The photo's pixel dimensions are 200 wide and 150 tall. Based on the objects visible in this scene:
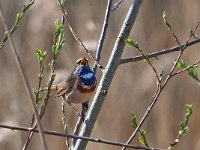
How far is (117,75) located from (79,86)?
124 cm

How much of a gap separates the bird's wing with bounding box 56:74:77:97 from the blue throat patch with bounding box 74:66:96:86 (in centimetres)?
3

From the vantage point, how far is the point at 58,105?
3.40 meters

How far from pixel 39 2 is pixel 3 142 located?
2.86ft

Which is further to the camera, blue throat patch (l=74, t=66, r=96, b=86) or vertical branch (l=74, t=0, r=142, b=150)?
blue throat patch (l=74, t=66, r=96, b=86)

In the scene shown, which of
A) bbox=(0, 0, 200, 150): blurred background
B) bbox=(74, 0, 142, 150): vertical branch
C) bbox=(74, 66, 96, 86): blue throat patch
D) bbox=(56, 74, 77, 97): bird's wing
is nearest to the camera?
bbox=(74, 0, 142, 150): vertical branch

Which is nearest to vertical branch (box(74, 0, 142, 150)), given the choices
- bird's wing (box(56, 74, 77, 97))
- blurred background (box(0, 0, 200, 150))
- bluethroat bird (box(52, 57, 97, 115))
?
bluethroat bird (box(52, 57, 97, 115))

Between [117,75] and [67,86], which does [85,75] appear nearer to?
[67,86]

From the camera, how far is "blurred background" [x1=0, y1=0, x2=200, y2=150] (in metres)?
3.29

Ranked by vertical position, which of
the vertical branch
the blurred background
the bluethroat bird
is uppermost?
the blurred background

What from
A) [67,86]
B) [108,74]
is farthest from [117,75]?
[108,74]

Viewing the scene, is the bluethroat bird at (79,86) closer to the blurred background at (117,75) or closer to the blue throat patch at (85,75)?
the blue throat patch at (85,75)

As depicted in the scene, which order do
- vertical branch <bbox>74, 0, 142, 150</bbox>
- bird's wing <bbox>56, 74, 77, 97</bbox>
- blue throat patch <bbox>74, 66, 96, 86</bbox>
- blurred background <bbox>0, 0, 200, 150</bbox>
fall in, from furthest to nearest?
blurred background <bbox>0, 0, 200, 150</bbox>, bird's wing <bbox>56, 74, 77, 97</bbox>, blue throat patch <bbox>74, 66, 96, 86</bbox>, vertical branch <bbox>74, 0, 142, 150</bbox>

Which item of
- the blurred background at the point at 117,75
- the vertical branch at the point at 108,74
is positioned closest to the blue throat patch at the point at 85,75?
the vertical branch at the point at 108,74

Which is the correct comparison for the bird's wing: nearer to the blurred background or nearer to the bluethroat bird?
the bluethroat bird
